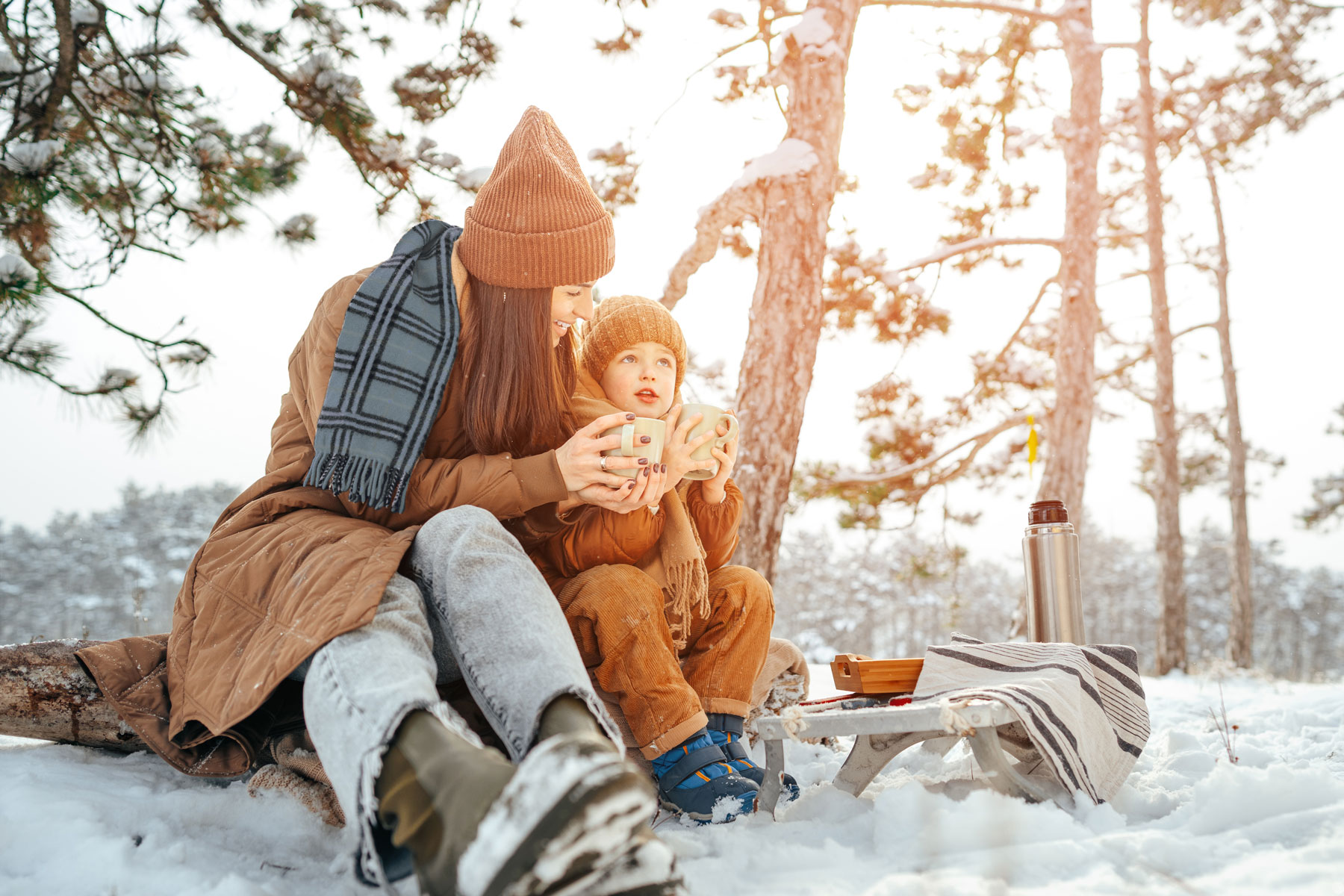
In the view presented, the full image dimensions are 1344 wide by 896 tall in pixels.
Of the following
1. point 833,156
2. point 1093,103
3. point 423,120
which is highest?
point 1093,103

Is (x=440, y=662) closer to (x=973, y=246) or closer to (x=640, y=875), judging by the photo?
(x=640, y=875)

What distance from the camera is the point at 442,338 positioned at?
5.70 feet

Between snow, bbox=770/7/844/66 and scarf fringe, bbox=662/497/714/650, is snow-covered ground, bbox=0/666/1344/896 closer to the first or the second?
scarf fringe, bbox=662/497/714/650

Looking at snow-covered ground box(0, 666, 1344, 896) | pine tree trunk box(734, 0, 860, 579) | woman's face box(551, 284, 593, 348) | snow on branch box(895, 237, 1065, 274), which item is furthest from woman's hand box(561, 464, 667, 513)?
snow on branch box(895, 237, 1065, 274)

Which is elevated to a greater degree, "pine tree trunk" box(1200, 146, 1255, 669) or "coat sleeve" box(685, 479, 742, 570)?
"pine tree trunk" box(1200, 146, 1255, 669)

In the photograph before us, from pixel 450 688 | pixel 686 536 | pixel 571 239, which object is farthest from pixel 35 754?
pixel 571 239

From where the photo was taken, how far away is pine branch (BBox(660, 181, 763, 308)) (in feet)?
14.0

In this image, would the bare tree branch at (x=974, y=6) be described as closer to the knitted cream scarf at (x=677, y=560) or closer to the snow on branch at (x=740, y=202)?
the snow on branch at (x=740, y=202)

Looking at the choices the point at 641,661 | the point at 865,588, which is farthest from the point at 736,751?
the point at 865,588

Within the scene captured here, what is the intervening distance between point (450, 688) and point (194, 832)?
488 millimetres

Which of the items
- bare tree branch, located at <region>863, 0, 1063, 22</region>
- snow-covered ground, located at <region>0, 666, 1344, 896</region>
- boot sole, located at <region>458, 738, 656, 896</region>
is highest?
bare tree branch, located at <region>863, 0, 1063, 22</region>

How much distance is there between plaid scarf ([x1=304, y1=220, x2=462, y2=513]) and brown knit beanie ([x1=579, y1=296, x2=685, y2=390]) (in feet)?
1.76

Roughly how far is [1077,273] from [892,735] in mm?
6302

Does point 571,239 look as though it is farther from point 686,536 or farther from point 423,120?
point 423,120
